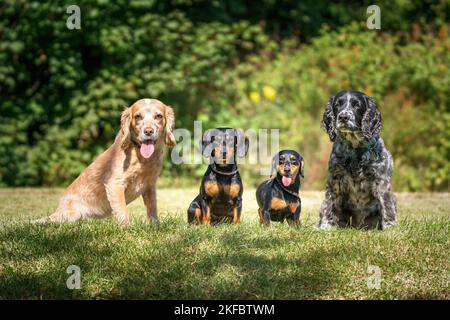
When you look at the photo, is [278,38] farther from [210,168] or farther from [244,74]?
[210,168]

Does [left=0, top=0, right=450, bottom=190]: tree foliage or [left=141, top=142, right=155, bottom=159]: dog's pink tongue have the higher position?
[left=0, top=0, right=450, bottom=190]: tree foliage

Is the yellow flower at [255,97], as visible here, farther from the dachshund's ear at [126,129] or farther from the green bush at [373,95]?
the dachshund's ear at [126,129]

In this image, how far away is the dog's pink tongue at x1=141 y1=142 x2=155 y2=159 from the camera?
22.2ft

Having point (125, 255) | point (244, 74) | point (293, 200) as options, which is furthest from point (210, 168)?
point (244, 74)

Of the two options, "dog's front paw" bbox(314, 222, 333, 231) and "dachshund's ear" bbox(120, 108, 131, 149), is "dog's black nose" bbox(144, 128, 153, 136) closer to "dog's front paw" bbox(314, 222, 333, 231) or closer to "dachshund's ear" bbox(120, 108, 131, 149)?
"dachshund's ear" bbox(120, 108, 131, 149)

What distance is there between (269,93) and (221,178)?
696cm

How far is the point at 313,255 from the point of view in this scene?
5.99 metres

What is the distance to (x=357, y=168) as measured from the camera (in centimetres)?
671

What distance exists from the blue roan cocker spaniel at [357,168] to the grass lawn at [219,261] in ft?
1.01

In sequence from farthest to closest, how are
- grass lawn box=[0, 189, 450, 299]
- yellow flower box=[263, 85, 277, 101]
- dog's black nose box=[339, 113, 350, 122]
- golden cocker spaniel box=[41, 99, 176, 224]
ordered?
1. yellow flower box=[263, 85, 277, 101]
2. golden cocker spaniel box=[41, 99, 176, 224]
3. dog's black nose box=[339, 113, 350, 122]
4. grass lawn box=[0, 189, 450, 299]

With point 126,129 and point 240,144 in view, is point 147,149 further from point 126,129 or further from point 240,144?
Result: point 240,144

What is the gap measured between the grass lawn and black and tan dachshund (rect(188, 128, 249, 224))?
0.90 ft

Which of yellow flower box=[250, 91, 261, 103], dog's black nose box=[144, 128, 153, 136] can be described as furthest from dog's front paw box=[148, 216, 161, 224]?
yellow flower box=[250, 91, 261, 103]

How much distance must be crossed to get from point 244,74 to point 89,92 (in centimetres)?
354
